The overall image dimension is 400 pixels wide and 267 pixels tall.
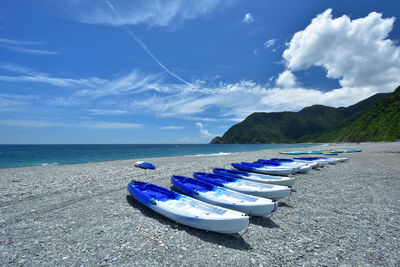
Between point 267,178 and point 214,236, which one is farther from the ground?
point 267,178

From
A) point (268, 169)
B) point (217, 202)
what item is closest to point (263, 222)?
point (217, 202)

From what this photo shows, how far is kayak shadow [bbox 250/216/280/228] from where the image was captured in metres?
7.42

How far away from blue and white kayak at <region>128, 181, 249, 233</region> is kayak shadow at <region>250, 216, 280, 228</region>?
1795 mm

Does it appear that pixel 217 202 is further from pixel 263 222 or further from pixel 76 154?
pixel 76 154

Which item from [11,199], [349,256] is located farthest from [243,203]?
[11,199]

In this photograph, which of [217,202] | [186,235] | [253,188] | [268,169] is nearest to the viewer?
[186,235]

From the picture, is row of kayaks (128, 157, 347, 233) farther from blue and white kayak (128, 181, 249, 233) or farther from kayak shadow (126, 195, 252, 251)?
kayak shadow (126, 195, 252, 251)

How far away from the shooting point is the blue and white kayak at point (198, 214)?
6.11 m

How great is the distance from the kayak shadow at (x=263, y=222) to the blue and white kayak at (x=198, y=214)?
1.80 m

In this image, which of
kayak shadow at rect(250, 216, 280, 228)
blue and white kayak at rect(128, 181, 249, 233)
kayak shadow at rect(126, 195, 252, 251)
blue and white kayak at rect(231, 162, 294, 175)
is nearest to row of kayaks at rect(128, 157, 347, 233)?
blue and white kayak at rect(128, 181, 249, 233)

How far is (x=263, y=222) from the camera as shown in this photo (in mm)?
7695

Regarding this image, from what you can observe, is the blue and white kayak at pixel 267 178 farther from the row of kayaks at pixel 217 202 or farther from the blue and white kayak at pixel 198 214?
the blue and white kayak at pixel 198 214

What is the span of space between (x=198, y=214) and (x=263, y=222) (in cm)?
310

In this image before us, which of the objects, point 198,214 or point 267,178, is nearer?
point 198,214
